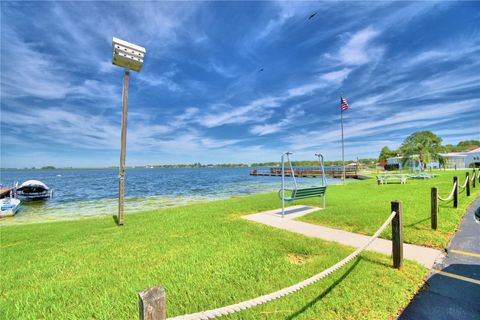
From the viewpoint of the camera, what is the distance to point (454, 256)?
4172mm

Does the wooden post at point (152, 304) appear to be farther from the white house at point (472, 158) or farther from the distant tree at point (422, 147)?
the white house at point (472, 158)

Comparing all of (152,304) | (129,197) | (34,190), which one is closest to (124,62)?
(152,304)

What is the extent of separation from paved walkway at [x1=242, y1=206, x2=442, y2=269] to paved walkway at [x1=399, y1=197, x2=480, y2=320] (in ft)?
0.86

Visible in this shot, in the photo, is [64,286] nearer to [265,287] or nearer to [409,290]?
[265,287]

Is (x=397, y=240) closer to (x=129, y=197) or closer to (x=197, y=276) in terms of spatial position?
(x=197, y=276)

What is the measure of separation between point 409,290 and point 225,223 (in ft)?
16.3

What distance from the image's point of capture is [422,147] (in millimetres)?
43219

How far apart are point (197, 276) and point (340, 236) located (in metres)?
3.54

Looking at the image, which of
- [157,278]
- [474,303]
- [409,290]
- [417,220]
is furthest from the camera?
[417,220]

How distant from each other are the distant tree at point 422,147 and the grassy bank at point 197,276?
45138 millimetres

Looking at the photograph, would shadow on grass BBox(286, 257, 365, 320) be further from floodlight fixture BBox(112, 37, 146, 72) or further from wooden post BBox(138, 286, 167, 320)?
floodlight fixture BBox(112, 37, 146, 72)

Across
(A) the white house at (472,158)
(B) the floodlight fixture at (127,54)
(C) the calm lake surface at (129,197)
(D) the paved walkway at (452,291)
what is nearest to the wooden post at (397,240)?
(D) the paved walkway at (452,291)

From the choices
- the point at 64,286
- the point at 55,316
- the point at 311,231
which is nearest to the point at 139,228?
the point at 64,286

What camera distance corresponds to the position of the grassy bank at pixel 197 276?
2885mm
